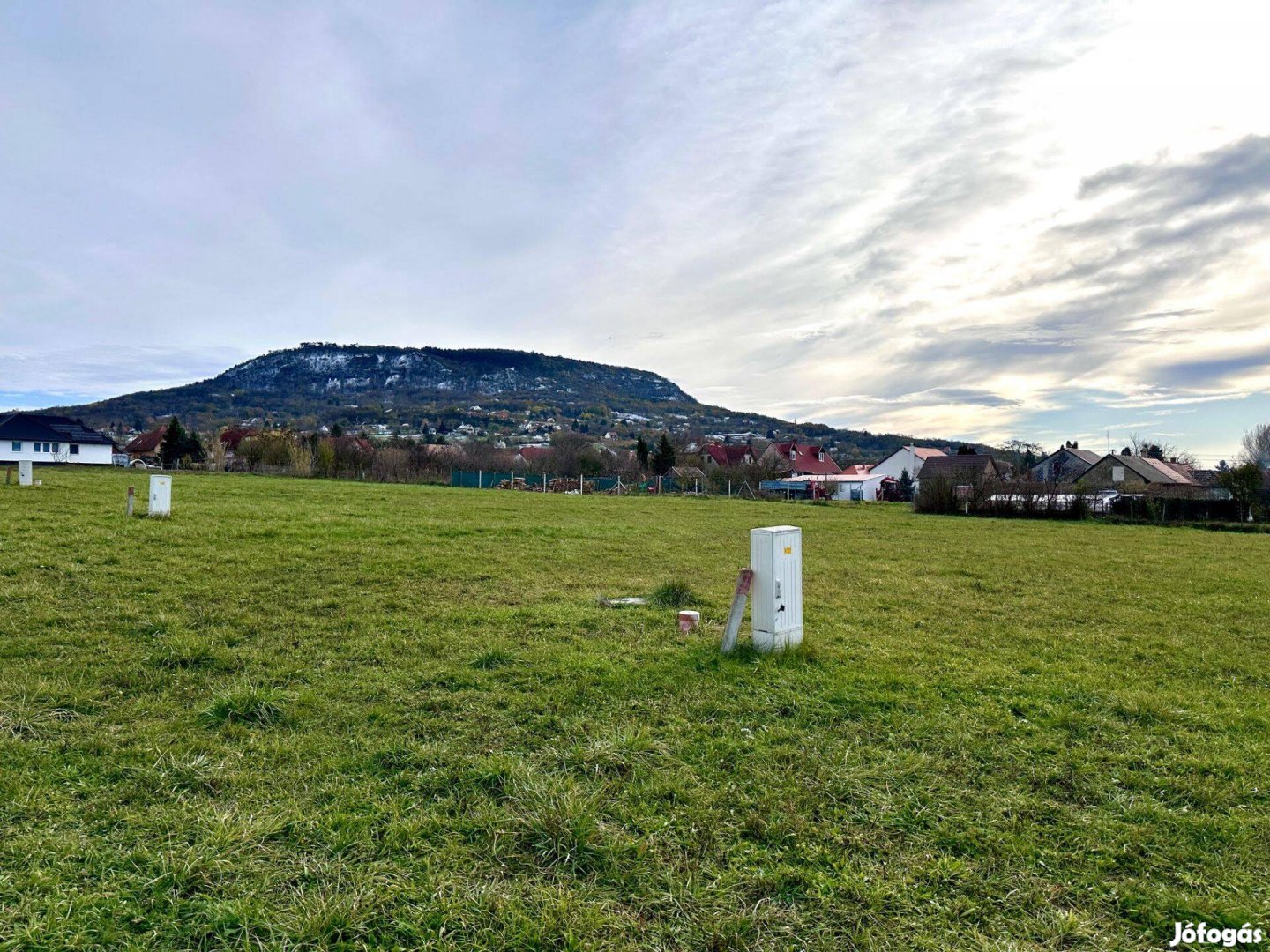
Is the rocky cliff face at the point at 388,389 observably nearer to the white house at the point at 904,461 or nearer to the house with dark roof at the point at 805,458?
the house with dark roof at the point at 805,458

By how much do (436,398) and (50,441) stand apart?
92756mm

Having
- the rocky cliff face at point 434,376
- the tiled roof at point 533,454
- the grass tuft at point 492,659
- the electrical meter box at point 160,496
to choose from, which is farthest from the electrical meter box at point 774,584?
the rocky cliff face at point 434,376

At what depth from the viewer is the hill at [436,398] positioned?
402ft

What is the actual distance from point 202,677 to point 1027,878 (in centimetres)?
591

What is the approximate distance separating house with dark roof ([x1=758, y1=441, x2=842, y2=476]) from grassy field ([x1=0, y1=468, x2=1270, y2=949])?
7398 cm

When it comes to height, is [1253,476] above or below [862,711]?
above

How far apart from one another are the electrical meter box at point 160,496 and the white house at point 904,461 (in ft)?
238

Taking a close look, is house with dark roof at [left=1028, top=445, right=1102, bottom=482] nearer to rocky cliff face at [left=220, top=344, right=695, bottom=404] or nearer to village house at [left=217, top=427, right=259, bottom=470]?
village house at [left=217, top=427, right=259, bottom=470]

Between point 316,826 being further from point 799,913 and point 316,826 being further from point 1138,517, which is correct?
point 1138,517

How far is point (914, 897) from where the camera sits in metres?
2.93

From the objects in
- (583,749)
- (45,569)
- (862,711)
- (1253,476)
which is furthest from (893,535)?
(1253,476)

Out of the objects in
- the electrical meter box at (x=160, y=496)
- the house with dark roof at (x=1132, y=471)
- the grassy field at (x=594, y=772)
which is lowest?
the grassy field at (x=594, y=772)

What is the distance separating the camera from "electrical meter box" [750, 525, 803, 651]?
6.34 metres

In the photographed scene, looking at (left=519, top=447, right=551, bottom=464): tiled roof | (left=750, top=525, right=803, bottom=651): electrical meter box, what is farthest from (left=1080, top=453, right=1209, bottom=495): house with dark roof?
(left=750, top=525, right=803, bottom=651): electrical meter box
